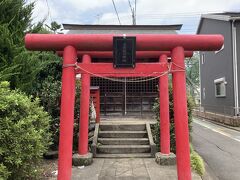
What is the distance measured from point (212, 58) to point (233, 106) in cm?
636

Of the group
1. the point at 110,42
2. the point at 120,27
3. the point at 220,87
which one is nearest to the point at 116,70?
the point at 110,42

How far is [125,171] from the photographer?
23.3 feet

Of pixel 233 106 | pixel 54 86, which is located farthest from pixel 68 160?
pixel 233 106

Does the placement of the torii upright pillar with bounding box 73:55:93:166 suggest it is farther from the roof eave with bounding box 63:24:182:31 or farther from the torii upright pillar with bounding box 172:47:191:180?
the roof eave with bounding box 63:24:182:31

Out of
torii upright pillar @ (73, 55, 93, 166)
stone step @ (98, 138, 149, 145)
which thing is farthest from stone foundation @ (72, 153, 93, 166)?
stone step @ (98, 138, 149, 145)

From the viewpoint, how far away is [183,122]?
5301 millimetres

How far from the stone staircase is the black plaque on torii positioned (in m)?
3.90

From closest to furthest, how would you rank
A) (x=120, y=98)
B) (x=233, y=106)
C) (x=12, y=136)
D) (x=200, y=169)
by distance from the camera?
(x=12, y=136) < (x=200, y=169) < (x=120, y=98) < (x=233, y=106)

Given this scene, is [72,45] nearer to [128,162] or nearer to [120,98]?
[128,162]

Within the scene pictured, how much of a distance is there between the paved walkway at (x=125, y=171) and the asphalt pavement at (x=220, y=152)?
1.58 m

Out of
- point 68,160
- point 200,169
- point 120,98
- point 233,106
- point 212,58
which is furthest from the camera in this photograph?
point 212,58

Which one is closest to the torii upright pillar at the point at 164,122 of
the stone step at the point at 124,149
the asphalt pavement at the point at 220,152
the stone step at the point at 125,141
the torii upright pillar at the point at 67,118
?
the stone step at the point at 124,149

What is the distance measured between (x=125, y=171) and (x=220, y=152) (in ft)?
18.1

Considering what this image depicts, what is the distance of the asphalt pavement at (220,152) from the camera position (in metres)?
8.33
